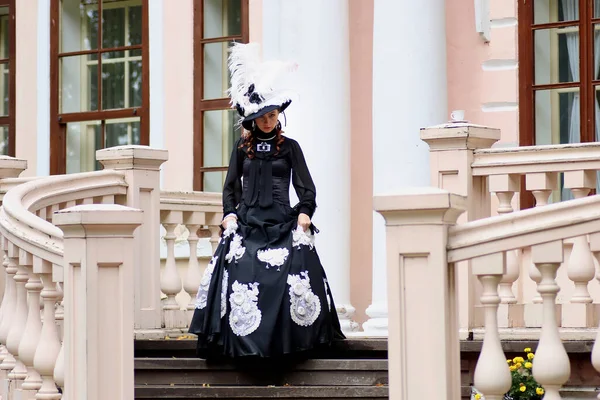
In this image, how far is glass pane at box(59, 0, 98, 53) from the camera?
1091cm

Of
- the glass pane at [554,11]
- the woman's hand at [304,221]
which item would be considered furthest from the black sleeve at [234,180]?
the glass pane at [554,11]

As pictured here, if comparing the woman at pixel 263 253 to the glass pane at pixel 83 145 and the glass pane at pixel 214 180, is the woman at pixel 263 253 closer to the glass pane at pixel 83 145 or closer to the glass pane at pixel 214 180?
the glass pane at pixel 214 180

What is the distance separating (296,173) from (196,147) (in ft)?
9.99

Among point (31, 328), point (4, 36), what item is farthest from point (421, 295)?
point (4, 36)

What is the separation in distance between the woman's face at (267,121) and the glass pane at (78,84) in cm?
396

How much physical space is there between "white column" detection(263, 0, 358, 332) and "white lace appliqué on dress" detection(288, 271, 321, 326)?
1.49m

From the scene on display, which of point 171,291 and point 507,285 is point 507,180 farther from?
point 171,291

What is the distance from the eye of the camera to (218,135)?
10.2 meters

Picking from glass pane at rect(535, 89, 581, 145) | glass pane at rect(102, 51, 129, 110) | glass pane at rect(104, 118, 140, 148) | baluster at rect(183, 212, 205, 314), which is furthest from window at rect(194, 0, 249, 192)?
glass pane at rect(535, 89, 581, 145)

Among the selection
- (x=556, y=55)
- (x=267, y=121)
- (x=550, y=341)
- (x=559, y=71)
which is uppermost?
(x=556, y=55)

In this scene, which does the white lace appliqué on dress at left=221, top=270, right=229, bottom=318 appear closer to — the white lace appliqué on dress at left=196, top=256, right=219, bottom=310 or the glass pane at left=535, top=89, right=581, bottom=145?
the white lace appliqué on dress at left=196, top=256, right=219, bottom=310

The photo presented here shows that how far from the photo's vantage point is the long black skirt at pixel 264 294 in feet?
22.5

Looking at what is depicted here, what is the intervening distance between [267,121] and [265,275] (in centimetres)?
79

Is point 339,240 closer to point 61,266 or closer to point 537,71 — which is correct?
point 537,71
